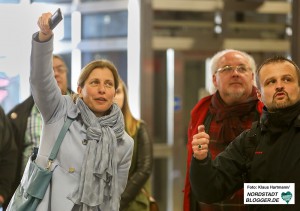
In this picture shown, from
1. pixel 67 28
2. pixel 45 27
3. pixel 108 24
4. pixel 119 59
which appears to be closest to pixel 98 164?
pixel 45 27

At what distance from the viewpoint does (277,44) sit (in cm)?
546

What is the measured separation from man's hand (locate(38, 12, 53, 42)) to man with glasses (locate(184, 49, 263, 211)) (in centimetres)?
99

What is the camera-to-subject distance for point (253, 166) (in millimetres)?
2361

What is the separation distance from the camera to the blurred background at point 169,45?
4.14m

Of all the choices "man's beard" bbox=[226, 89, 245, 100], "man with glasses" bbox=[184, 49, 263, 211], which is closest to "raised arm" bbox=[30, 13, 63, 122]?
"man with glasses" bbox=[184, 49, 263, 211]

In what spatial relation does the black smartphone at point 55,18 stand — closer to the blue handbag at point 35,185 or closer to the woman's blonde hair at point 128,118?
the blue handbag at point 35,185

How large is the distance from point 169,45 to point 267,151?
9.27ft

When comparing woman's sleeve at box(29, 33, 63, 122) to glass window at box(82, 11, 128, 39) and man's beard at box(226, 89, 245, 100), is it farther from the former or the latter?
glass window at box(82, 11, 128, 39)

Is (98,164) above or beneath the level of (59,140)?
beneath

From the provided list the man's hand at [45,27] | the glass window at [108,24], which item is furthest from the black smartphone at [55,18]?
the glass window at [108,24]

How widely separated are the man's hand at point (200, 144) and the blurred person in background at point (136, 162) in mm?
1295

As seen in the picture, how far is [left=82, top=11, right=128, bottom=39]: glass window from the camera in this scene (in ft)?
13.4

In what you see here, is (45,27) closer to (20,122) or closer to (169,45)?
(20,122)

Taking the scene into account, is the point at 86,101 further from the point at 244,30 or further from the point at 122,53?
the point at 244,30
